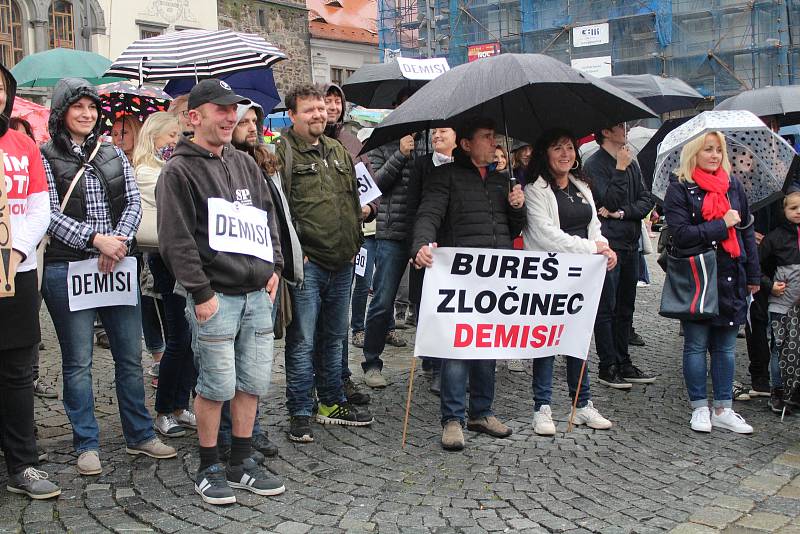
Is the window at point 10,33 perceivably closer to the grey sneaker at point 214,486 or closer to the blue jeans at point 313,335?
the blue jeans at point 313,335

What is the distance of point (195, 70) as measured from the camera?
7203 mm

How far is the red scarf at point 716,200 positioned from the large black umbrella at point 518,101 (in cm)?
60

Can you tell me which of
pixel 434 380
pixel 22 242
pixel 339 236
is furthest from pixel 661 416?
pixel 22 242

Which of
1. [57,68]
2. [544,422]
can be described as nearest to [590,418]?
[544,422]

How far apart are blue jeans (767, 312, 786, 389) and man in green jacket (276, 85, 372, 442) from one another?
295cm

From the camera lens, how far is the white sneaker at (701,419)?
581 cm

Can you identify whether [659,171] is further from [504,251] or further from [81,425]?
[81,425]

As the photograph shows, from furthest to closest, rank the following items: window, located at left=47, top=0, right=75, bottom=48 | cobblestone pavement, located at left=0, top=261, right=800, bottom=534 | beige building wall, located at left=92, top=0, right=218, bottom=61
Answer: beige building wall, located at left=92, top=0, right=218, bottom=61 < window, located at left=47, top=0, right=75, bottom=48 < cobblestone pavement, located at left=0, top=261, right=800, bottom=534

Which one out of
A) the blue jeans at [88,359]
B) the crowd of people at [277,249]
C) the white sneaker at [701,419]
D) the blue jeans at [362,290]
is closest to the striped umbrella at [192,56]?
the crowd of people at [277,249]

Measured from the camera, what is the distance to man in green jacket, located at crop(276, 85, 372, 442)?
554 cm

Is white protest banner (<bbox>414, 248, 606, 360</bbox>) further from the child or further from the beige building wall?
the beige building wall

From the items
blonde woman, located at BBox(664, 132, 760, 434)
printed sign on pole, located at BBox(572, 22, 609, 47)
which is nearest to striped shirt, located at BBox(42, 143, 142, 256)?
blonde woman, located at BBox(664, 132, 760, 434)

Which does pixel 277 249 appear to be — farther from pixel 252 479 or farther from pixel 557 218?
pixel 557 218

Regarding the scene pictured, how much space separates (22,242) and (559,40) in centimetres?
3275
